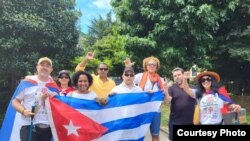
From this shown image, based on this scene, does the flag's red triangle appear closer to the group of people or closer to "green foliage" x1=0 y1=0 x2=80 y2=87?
the group of people

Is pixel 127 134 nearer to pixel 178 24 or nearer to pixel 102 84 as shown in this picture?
pixel 102 84

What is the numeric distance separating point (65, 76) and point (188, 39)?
12.0 m

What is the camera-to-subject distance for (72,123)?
6387 mm

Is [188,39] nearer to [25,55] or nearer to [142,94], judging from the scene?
[25,55]

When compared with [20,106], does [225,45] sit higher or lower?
higher

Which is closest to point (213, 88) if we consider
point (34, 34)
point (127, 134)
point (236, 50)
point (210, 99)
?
point (210, 99)

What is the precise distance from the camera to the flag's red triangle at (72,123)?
6.22 metres

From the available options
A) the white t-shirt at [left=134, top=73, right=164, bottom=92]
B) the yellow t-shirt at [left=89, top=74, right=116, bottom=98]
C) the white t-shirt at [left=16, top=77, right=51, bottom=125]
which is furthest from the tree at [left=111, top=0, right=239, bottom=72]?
the white t-shirt at [left=16, top=77, right=51, bottom=125]

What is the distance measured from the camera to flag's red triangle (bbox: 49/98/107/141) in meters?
6.22

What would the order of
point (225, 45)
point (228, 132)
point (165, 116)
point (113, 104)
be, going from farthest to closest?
point (225, 45) < point (165, 116) < point (113, 104) < point (228, 132)

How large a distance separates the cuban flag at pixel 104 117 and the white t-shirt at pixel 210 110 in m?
1.42

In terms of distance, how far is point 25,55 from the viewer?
766 inches

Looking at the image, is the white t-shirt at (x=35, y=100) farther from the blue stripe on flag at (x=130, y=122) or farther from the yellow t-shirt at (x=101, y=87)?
the yellow t-shirt at (x=101, y=87)

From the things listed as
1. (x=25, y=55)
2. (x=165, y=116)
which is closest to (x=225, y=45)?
(x=165, y=116)
